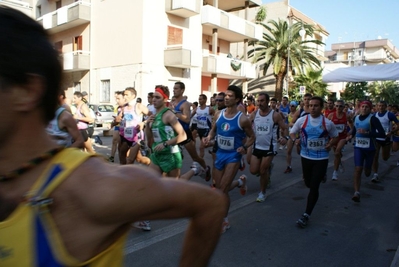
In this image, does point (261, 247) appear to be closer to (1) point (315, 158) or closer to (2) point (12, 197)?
(1) point (315, 158)

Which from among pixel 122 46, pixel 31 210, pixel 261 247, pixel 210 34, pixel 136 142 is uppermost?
pixel 210 34

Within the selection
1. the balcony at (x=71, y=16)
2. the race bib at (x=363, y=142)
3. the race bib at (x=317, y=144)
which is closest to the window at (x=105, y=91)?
the balcony at (x=71, y=16)

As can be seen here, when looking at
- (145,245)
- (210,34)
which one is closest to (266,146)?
(145,245)

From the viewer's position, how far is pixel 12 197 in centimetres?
99

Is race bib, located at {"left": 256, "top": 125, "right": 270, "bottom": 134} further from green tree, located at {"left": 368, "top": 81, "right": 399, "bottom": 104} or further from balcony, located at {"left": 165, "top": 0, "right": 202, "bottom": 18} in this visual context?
green tree, located at {"left": 368, "top": 81, "right": 399, "bottom": 104}

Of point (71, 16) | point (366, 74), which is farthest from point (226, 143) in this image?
point (71, 16)

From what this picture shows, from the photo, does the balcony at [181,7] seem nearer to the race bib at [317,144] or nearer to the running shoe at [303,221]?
the race bib at [317,144]

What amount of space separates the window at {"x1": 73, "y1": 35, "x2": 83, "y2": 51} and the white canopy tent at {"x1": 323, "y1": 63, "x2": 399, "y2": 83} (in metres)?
20.9

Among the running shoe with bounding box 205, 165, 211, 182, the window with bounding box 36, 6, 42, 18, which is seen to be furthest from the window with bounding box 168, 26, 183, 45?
the running shoe with bounding box 205, 165, 211, 182

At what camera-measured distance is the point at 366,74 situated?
32.1 feet

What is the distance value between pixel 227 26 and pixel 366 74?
1793cm

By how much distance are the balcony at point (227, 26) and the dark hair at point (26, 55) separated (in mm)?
24897

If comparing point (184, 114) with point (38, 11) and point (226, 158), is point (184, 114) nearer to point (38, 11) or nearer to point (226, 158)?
point (226, 158)

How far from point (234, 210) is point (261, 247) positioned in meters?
1.48
